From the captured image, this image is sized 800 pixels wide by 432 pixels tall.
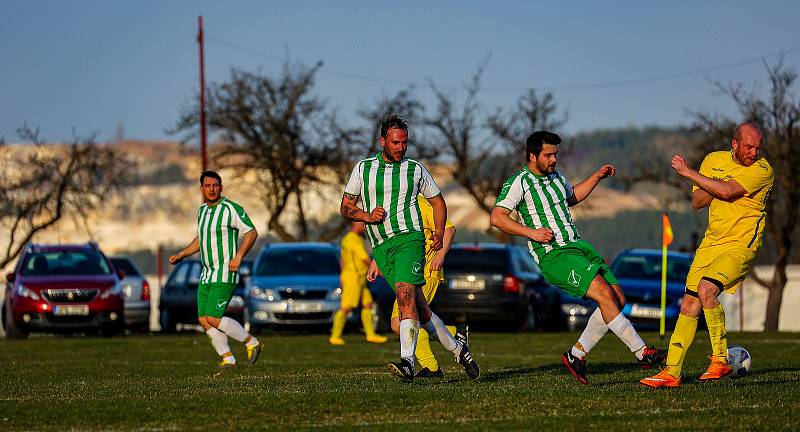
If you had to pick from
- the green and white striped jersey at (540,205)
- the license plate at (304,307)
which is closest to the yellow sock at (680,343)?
the green and white striped jersey at (540,205)

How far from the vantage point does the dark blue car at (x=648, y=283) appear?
26969 mm

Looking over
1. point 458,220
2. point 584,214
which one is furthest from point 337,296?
point 458,220

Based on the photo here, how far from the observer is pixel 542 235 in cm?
1141

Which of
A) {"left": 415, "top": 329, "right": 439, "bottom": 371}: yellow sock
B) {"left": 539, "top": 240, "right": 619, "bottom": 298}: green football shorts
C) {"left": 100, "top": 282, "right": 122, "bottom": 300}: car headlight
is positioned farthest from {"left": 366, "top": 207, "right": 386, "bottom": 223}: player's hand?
{"left": 100, "top": 282, "right": 122, "bottom": 300}: car headlight

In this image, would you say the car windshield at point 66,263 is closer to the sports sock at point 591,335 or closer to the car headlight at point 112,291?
the car headlight at point 112,291

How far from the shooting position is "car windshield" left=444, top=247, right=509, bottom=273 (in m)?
26.9

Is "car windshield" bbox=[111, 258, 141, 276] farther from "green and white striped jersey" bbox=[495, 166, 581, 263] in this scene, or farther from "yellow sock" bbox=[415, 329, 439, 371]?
"green and white striped jersey" bbox=[495, 166, 581, 263]

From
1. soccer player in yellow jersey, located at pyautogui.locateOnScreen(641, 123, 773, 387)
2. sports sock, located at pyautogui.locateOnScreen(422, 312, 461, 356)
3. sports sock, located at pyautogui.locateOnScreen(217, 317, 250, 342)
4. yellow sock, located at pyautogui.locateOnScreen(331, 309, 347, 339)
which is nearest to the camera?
soccer player in yellow jersey, located at pyautogui.locateOnScreen(641, 123, 773, 387)

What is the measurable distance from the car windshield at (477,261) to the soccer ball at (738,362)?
14.4m

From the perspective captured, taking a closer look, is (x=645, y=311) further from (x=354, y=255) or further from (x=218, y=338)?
(x=218, y=338)

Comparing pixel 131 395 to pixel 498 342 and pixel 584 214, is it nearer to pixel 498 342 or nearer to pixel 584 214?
pixel 498 342

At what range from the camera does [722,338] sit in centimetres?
1177

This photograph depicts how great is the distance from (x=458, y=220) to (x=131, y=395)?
8813 cm

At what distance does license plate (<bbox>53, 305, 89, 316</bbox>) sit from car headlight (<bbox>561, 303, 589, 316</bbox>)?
340 inches
